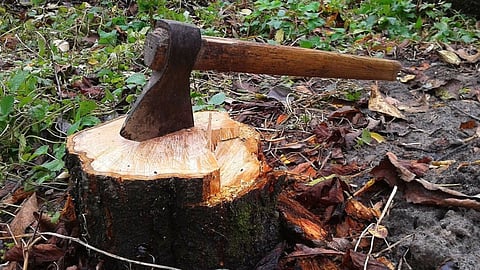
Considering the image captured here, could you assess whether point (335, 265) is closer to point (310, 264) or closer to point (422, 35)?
point (310, 264)

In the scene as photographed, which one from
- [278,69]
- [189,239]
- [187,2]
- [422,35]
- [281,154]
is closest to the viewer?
[189,239]

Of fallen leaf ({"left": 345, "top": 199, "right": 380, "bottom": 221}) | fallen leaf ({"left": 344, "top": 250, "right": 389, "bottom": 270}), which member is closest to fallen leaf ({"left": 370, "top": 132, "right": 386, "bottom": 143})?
fallen leaf ({"left": 345, "top": 199, "right": 380, "bottom": 221})

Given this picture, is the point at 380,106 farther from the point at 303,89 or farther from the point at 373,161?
the point at 373,161

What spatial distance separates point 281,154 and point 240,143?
79 cm

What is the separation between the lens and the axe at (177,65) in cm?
190

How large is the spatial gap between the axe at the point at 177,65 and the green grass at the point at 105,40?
0.77 m

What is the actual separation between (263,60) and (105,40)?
260cm

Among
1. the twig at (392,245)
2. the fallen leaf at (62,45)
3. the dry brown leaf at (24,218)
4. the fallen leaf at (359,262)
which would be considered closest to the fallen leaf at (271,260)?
the fallen leaf at (359,262)

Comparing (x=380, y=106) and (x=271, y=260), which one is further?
(x=380, y=106)

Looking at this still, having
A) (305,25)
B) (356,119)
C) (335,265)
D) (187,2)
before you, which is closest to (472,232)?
(335,265)

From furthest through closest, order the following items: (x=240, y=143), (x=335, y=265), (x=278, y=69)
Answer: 1. (x=278, y=69)
2. (x=240, y=143)
3. (x=335, y=265)

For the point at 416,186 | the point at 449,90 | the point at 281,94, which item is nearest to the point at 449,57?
the point at 449,90

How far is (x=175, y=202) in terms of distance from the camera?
1.75 m

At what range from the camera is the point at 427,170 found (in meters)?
2.39
